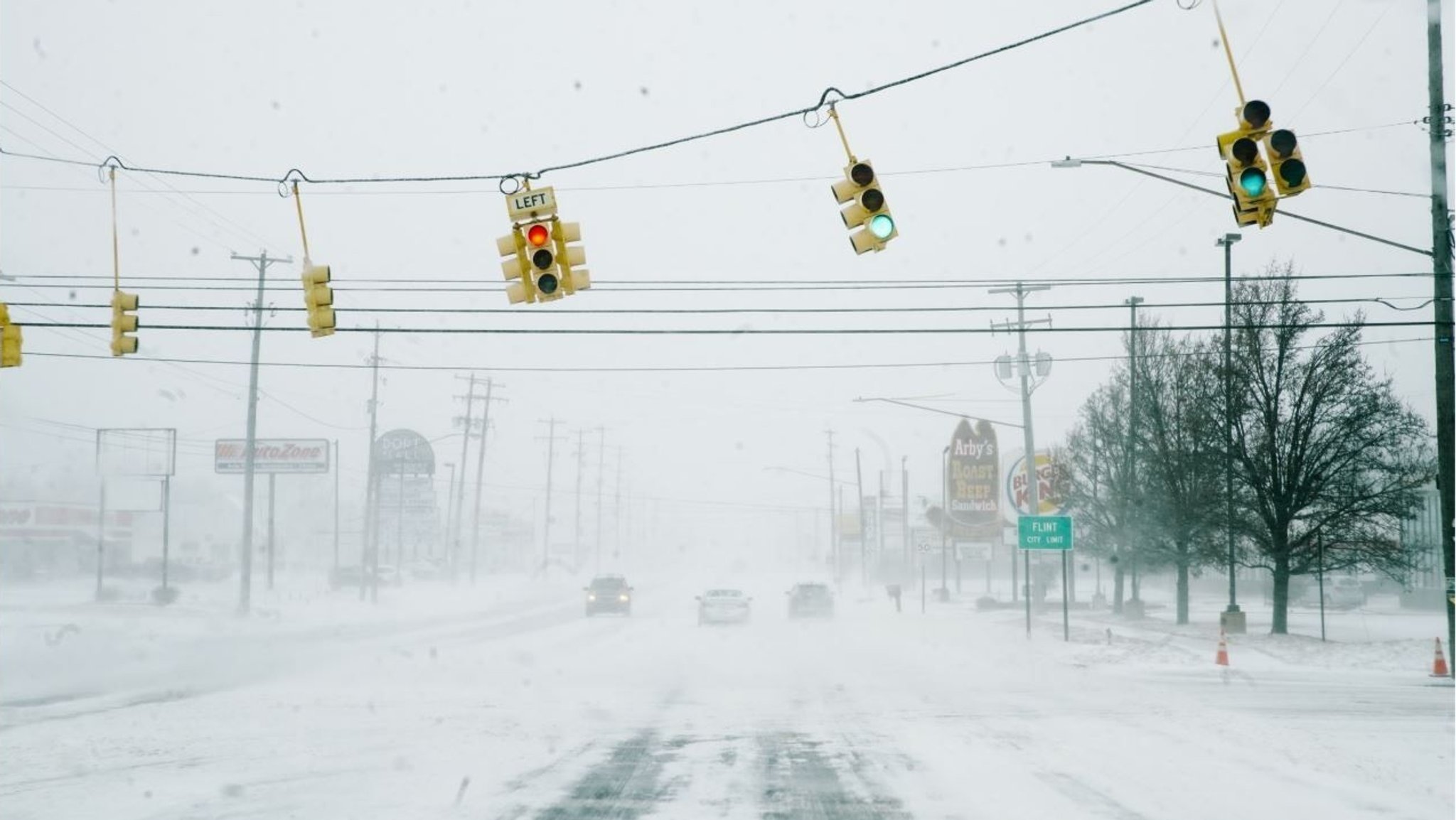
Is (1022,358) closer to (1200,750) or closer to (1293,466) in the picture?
(1293,466)

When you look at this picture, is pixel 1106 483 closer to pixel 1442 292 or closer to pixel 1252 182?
pixel 1442 292

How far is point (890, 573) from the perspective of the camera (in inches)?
4380

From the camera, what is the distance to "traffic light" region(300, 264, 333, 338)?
16.6 m

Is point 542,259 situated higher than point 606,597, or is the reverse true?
point 542,259

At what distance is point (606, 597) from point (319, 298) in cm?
3486

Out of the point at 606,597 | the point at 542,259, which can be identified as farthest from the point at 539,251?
the point at 606,597

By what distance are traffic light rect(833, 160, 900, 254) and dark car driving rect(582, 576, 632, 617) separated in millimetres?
38145

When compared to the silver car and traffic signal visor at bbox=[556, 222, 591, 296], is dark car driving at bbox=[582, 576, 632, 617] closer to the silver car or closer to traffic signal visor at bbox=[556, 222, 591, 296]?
the silver car

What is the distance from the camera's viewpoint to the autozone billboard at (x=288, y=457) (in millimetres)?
68500

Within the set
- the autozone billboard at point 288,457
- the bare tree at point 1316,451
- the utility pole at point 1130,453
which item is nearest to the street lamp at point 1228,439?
the bare tree at point 1316,451

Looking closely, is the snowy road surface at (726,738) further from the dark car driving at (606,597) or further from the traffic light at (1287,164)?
the dark car driving at (606,597)

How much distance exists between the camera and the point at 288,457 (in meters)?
69.4

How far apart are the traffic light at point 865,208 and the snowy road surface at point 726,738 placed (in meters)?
5.43

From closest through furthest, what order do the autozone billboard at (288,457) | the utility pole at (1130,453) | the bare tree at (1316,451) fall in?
the bare tree at (1316,451)
the utility pole at (1130,453)
the autozone billboard at (288,457)
